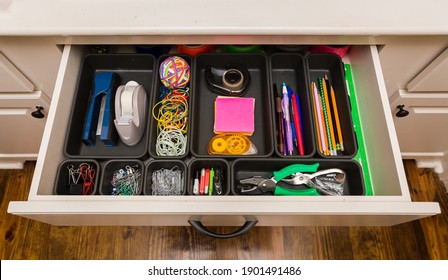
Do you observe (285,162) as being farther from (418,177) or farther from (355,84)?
(418,177)

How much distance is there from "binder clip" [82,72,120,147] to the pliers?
12.1 inches

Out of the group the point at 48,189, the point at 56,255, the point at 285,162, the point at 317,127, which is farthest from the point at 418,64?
the point at 56,255

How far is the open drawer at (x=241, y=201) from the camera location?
0.54m

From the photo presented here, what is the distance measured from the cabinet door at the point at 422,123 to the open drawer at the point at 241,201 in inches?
9.8

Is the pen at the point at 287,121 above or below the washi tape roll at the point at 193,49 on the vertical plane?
below

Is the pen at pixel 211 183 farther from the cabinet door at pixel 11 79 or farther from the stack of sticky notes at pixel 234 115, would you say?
the cabinet door at pixel 11 79

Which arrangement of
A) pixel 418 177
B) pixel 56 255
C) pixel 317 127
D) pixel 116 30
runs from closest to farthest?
pixel 116 30, pixel 317 127, pixel 56 255, pixel 418 177

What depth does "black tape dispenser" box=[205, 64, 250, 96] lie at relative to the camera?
0.76m

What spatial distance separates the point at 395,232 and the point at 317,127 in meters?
0.69

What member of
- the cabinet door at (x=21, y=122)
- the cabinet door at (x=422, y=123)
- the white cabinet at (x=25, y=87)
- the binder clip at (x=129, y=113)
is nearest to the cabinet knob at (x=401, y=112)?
the cabinet door at (x=422, y=123)

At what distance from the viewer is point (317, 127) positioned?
2.38ft

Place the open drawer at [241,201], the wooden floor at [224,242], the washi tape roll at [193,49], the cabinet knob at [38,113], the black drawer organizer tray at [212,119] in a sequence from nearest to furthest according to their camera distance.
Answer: the open drawer at [241,201], the black drawer organizer tray at [212,119], the washi tape roll at [193,49], the cabinet knob at [38,113], the wooden floor at [224,242]

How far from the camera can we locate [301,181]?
0.67m
